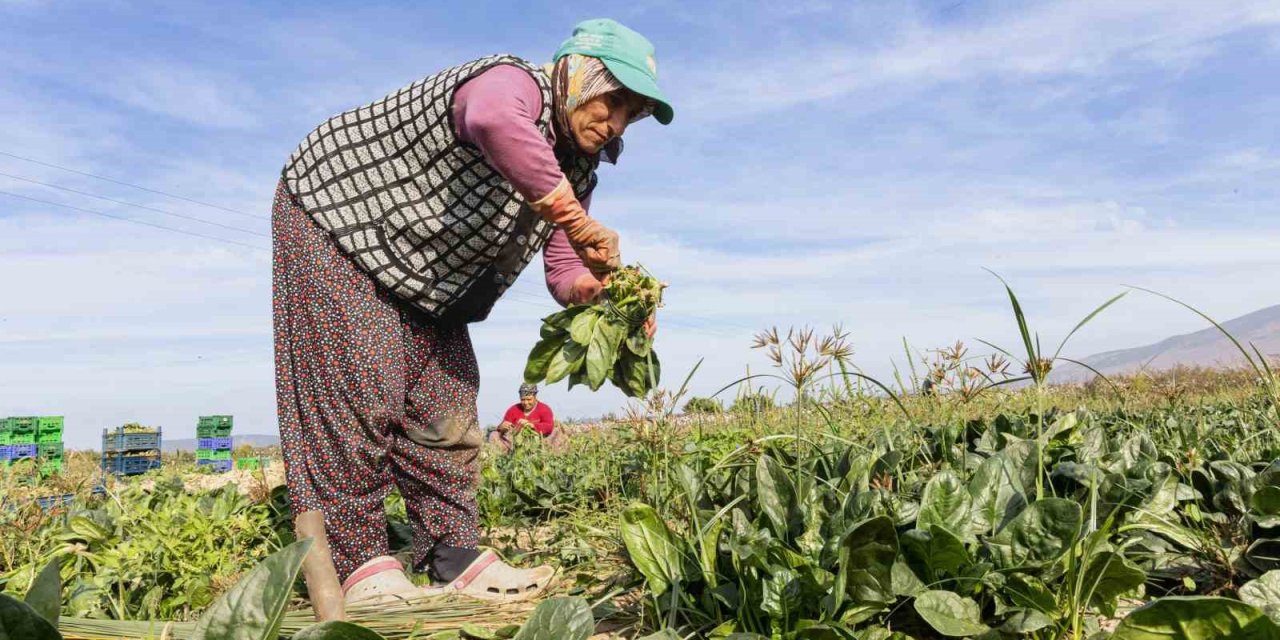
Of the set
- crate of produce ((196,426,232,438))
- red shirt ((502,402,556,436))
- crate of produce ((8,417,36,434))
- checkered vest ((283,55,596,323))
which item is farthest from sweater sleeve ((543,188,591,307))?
crate of produce ((196,426,232,438))

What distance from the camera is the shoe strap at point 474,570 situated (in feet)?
9.46

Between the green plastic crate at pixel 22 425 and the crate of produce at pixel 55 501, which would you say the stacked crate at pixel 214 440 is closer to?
the green plastic crate at pixel 22 425

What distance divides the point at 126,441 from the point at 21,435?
49.0 inches

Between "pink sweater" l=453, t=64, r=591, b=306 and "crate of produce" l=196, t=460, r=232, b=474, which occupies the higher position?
"pink sweater" l=453, t=64, r=591, b=306

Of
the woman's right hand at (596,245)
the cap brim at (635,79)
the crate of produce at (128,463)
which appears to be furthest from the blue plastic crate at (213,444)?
the cap brim at (635,79)

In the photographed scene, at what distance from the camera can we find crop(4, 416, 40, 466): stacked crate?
11.4 m

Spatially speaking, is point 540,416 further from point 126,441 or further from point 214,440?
point 214,440

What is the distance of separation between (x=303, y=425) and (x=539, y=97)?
1.34 meters

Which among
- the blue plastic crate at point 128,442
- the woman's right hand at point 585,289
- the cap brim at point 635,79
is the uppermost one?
the cap brim at point 635,79

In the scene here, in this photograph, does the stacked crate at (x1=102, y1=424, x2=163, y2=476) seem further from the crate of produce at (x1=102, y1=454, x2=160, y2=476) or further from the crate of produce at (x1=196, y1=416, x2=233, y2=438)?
the crate of produce at (x1=196, y1=416, x2=233, y2=438)

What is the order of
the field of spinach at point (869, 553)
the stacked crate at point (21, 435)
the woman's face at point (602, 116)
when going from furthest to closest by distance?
the stacked crate at point (21, 435) < the woman's face at point (602, 116) < the field of spinach at point (869, 553)

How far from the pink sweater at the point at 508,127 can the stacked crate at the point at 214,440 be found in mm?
14220

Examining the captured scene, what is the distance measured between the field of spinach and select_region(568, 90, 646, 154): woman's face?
1.08 m

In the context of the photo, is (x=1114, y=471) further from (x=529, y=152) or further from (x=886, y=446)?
(x=529, y=152)
